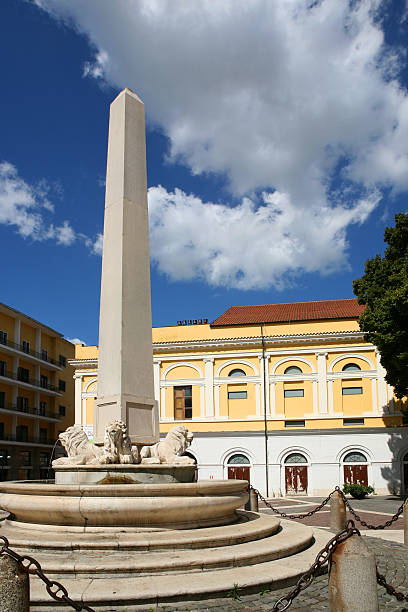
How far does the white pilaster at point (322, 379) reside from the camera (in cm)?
3266

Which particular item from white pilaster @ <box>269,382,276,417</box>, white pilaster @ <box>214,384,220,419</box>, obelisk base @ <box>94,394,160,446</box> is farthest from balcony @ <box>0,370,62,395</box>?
obelisk base @ <box>94,394,160,446</box>

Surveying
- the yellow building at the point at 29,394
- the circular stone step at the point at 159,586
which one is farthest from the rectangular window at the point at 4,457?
the circular stone step at the point at 159,586

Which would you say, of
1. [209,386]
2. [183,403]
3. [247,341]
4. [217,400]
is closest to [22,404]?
[183,403]

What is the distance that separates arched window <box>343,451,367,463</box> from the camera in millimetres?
31470

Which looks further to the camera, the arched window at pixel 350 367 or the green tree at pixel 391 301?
the arched window at pixel 350 367

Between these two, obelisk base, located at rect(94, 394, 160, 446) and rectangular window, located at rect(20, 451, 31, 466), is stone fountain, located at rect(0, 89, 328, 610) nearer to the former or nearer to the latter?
obelisk base, located at rect(94, 394, 160, 446)

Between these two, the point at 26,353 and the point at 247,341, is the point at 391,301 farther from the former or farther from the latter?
the point at 26,353

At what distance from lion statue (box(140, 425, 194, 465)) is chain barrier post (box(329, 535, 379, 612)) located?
5070mm

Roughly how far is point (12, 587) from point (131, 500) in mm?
3128

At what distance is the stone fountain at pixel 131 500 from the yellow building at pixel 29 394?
28.3m

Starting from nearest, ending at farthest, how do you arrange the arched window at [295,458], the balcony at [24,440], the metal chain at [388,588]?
the metal chain at [388,588] < the arched window at [295,458] < the balcony at [24,440]

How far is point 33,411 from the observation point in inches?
1601

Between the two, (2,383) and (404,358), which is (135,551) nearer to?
(404,358)

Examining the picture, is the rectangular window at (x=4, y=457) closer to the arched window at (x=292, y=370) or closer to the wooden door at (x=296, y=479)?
the wooden door at (x=296, y=479)
